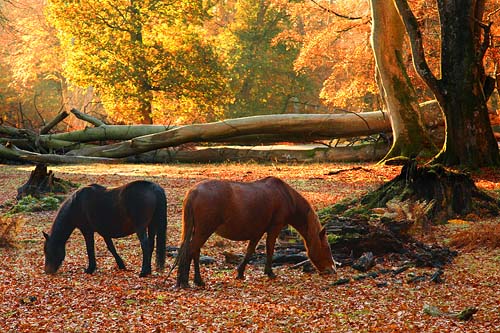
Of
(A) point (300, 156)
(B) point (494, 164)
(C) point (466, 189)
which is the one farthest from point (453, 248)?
(A) point (300, 156)

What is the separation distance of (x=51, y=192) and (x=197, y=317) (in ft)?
29.4

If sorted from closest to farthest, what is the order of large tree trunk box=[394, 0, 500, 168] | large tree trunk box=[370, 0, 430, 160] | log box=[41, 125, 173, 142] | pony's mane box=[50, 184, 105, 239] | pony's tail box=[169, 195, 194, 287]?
pony's tail box=[169, 195, 194, 287]
pony's mane box=[50, 184, 105, 239]
large tree trunk box=[394, 0, 500, 168]
large tree trunk box=[370, 0, 430, 160]
log box=[41, 125, 173, 142]

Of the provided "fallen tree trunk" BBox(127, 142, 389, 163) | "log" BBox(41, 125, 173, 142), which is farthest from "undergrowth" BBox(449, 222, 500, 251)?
"log" BBox(41, 125, 173, 142)

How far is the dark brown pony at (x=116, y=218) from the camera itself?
23.5 feet

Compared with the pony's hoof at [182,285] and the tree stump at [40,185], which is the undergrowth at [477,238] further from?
the tree stump at [40,185]

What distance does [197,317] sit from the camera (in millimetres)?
5672

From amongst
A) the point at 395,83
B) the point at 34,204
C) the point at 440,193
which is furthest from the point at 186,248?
the point at 395,83

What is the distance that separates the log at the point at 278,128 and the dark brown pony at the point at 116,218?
1360 centimetres

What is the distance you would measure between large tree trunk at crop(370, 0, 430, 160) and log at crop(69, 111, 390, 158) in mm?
2045

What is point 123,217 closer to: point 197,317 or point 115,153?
point 197,317

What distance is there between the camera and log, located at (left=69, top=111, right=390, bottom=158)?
21.0 metres

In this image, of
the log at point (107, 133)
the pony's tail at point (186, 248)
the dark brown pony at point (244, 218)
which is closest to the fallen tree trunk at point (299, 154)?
the log at point (107, 133)

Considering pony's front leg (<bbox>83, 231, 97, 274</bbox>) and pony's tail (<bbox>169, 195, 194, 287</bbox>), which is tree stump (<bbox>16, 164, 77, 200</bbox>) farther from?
pony's tail (<bbox>169, 195, 194, 287</bbox>)

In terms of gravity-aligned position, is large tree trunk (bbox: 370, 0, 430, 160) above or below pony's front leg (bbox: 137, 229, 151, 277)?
above
